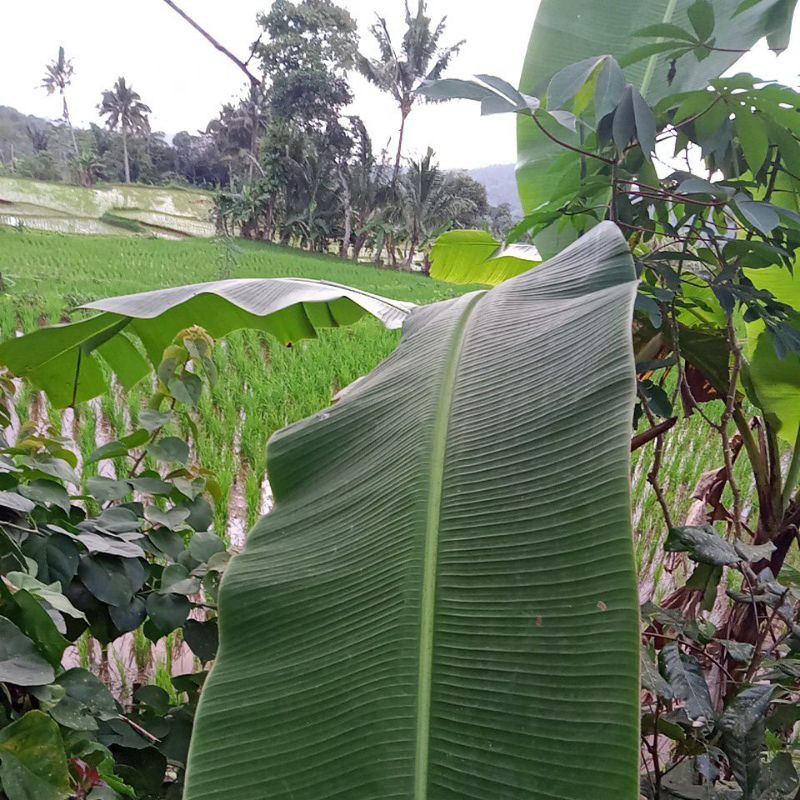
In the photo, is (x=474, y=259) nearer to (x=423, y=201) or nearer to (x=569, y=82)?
(x=569, y=82)

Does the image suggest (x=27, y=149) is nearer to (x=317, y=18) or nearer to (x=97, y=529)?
(x=317, y=18)

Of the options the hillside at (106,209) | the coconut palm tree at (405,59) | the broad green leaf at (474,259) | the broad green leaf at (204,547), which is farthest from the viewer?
the coconut palm tree at (405,59)

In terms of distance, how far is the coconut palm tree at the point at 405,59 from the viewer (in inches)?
149

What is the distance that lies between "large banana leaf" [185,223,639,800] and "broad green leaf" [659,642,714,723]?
0.27 meters

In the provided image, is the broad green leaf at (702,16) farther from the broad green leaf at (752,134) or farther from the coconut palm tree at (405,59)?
the coconut palm tree at (405,59)

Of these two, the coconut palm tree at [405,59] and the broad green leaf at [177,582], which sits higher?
Answer: the coconut palm tree at [405,59]

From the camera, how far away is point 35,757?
0.34 m

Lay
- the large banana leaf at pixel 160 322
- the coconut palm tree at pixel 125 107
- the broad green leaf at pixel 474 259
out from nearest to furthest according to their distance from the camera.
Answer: the large banana leaf at pixel 160 322 → the broad green leaf at pixel 474 259 → the coconut palm tree at pixel 125 107

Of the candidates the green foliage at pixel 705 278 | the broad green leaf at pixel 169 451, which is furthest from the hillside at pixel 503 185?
the broad green leaf at pixel 169 451

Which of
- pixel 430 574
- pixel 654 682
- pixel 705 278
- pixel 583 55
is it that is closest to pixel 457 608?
pixel 430 574

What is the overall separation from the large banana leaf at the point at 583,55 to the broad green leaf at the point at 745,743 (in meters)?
0.53

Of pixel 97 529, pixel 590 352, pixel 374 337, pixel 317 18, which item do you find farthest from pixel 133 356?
pixel 317 18

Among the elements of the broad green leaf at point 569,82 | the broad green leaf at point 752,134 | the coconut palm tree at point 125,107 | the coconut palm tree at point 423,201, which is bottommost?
the broad green leaf at point 752,134

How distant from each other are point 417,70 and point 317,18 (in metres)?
1.56
